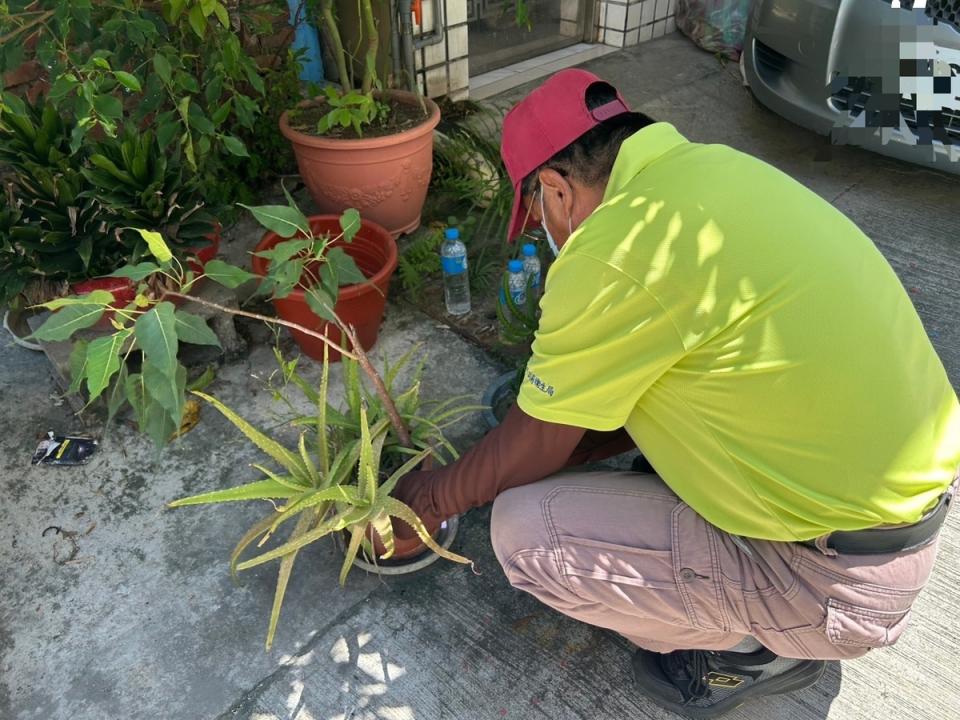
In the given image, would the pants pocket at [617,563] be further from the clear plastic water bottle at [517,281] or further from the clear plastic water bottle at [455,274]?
the clear plastic water bottle at [455,274]

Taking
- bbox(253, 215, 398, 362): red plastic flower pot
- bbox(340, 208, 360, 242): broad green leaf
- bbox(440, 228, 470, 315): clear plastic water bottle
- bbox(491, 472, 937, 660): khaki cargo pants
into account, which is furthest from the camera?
bbox(440, 228, 470, 315): clear plastic water bottle

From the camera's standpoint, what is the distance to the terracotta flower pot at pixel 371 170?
2.95 m

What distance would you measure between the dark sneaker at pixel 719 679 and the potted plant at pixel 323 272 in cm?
122

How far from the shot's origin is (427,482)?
5.61 ft

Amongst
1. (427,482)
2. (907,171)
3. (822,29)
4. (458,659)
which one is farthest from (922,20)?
(458,659)

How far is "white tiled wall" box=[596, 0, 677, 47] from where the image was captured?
5.16m

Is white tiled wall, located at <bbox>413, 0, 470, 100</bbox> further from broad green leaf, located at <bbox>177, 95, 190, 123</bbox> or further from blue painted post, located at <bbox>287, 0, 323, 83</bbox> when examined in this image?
broad green leaf, located at <bbox>177, 95, 190, 123</bbox>

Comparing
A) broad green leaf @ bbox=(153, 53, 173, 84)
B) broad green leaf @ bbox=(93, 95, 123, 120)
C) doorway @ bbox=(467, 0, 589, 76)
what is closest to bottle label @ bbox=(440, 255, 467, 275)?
broad green leaf @ bbox=(153, 53, 173, 84)

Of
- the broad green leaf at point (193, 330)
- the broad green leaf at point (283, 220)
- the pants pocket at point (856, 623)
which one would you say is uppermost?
the broad green leaf at point (283, 220)

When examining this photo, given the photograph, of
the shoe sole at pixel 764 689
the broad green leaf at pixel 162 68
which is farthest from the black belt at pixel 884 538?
the broad green leaf at pixel 162 68

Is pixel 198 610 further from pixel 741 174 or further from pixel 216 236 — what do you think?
pixel 741 174

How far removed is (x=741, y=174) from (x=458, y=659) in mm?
1353

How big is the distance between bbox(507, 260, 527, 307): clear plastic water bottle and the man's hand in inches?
41.7

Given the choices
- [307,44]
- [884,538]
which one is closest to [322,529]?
[884,538]
